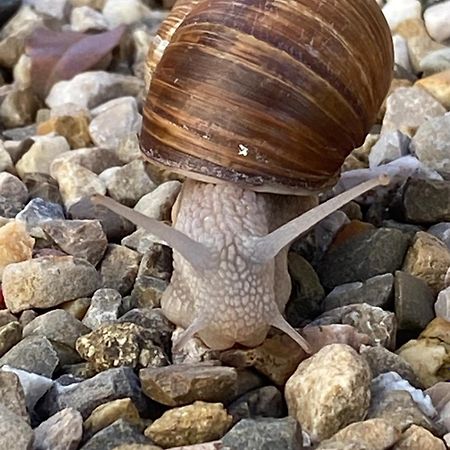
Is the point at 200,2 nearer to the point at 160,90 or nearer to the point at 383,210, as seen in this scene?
the point at 160,90

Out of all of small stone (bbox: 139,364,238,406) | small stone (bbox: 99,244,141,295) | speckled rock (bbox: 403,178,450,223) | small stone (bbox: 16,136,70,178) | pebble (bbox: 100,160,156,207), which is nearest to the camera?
small stone (bbox: 139,364,238,406)

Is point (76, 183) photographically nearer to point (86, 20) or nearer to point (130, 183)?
point (130, 183)

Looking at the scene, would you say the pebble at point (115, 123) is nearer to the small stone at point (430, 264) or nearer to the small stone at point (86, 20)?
the small stone at point (86, 20)

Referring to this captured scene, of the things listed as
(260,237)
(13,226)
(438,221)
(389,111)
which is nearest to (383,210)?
(438,221)

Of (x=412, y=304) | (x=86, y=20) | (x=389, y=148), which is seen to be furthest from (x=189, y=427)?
(x=86, y=20)

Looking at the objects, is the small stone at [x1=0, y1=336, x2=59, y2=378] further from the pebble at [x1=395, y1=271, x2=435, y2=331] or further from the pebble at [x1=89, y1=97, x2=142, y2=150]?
the pebble at [x1=89, y1=97, x2=142, y2=150]

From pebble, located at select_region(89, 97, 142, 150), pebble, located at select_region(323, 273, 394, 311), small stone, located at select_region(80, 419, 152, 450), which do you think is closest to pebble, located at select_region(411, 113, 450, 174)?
pebble, located at select_region(323, 273, 394, 311)
